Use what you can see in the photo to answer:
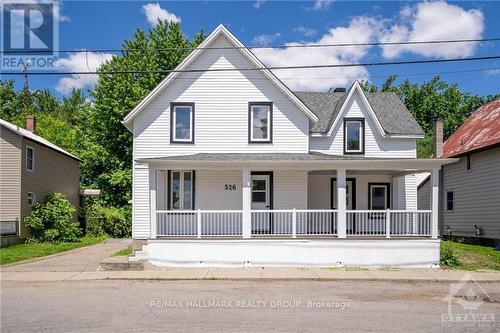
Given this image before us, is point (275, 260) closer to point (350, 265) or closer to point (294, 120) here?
point (350, 265)

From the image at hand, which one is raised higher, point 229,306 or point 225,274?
point 229,306

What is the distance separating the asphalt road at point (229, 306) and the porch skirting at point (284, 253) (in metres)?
2.50

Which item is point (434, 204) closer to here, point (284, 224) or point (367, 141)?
point (367, 141)

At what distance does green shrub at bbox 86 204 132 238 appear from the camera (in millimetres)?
33438

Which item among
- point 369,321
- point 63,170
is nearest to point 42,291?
point 369,321

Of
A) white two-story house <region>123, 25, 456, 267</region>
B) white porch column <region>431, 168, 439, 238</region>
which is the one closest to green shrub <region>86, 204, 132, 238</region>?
white two-story house <region>123, 25, 456, 267</region>

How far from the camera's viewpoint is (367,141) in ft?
71.7

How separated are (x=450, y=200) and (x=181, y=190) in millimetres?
16494

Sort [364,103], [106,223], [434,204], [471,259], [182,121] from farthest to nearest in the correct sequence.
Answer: [106,223] < [364,103] < [182,121] < [471,259] < [434,204]

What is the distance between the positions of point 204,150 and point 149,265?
5383mm

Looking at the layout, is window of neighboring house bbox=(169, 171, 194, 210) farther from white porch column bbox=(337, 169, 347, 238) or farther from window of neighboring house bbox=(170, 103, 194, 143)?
white porch column bbox=(337, 169, 347, 238)

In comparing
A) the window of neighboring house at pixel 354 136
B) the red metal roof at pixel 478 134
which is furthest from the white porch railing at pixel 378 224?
the red metal roof at pixel 478 134

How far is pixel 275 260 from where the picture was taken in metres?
16.9

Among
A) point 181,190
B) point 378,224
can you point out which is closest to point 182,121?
point 181,190
